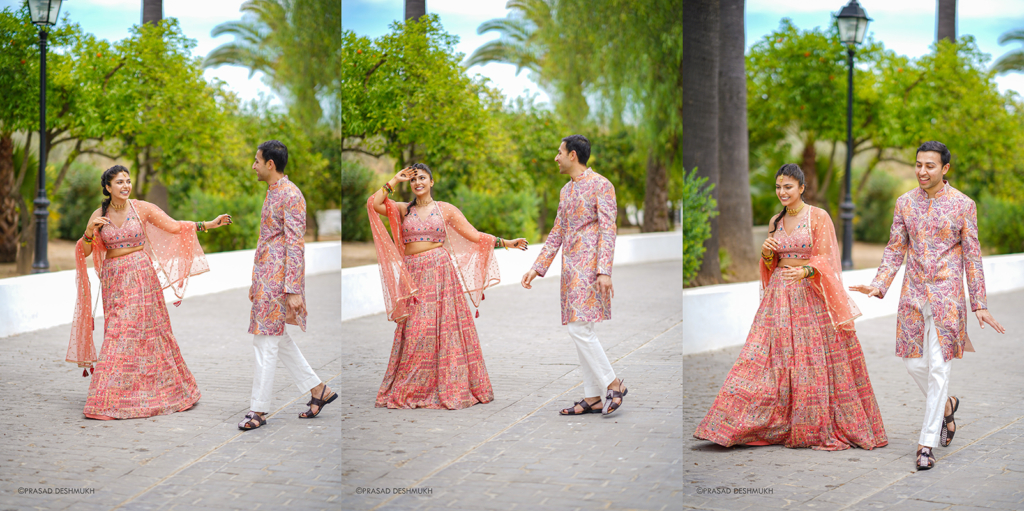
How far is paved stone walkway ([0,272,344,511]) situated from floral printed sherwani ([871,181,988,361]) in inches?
122

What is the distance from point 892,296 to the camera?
10062 millimetres

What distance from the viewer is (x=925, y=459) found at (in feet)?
13.7

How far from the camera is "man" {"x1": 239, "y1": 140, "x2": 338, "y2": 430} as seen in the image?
4.76 metres

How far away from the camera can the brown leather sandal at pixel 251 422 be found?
4.84 m

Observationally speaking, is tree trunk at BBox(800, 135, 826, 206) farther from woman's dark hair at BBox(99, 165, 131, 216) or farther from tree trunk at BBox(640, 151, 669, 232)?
woman's dark hair at BBox(99, 165, 131, 216)

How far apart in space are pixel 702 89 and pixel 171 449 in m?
6.34

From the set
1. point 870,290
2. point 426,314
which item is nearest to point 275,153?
point 426,314

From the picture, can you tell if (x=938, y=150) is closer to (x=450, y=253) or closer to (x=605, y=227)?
(x=605, y=227)

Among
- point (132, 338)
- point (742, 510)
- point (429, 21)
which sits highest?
point (429, 21)

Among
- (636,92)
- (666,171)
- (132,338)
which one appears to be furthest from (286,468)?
(666,171)

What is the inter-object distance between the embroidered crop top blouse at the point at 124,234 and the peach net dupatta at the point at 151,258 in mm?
40

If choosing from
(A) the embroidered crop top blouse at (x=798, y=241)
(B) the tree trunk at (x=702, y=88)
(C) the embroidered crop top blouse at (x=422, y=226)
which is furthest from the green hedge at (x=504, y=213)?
(A) the embroidered crop top blouse at (x=798, y=241)

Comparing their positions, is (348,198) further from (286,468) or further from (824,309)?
(824,309)

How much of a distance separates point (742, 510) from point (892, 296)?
23.9 feet
